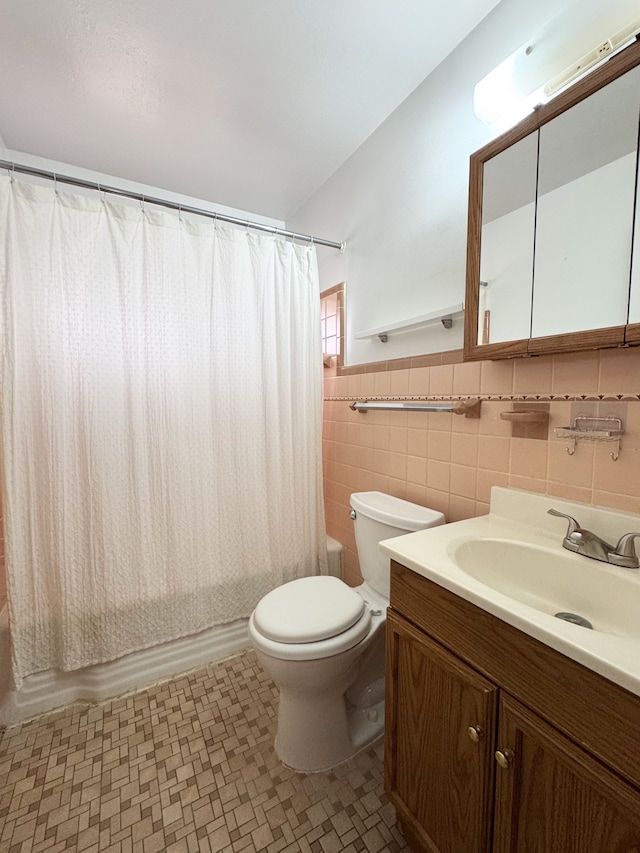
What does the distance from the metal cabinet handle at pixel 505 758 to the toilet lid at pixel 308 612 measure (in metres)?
0.55

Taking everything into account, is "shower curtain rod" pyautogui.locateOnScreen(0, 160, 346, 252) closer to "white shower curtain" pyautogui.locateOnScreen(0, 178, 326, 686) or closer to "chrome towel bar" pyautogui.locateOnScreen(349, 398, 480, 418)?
"white shower curtain" pyautogui.locateOnScreen(0, 178, 326, 686)

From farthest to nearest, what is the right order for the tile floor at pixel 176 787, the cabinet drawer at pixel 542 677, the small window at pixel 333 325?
the small window at pixel 333 325, the tile floor at pixel 176 787, the cabinet drawer at pixel 542 677

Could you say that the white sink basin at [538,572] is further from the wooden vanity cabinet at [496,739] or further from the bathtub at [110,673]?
the bathtub at [110,673]

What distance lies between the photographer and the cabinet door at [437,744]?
741mm

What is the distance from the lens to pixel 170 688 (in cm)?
156

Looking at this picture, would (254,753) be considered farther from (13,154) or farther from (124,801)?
(13,154)

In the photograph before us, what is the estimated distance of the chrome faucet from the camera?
0.82 m

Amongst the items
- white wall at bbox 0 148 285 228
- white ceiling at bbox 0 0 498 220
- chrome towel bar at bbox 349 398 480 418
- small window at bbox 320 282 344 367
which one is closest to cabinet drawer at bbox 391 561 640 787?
chrome towel bar at bbox 349 398 480 418

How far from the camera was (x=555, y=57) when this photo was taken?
946 millimetres

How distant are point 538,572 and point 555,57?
133 centimetres

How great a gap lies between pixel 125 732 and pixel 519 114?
244cm

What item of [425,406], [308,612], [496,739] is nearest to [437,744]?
[496,739]

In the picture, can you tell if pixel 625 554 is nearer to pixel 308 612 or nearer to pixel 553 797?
pixel 553 797

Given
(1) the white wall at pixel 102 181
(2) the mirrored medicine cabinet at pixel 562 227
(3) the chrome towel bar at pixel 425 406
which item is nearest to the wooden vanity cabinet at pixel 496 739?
(3) the chrome towel bar at pixel 425 406
